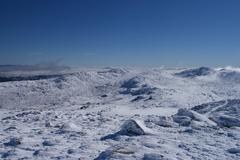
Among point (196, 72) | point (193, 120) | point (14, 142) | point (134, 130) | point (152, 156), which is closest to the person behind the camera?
point (152, 156)

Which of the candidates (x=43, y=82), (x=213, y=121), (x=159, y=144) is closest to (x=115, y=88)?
(x=43, y=82)

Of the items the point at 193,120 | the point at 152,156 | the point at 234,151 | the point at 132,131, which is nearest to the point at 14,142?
the point at 132,131

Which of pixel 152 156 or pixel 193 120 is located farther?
pixel 193 120

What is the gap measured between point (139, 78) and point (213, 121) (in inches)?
2603

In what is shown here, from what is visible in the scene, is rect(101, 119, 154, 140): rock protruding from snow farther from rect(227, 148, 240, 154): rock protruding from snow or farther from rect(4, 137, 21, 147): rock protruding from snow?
rect(227, 148, 240, 154): rock protruding from snow

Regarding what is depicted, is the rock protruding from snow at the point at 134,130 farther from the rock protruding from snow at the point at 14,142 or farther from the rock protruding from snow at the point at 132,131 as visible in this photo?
the rock protruding from snow at the point at 14,142

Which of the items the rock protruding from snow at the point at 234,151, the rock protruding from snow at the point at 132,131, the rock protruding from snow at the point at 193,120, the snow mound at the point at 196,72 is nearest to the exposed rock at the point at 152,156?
the rock protruding from snow at the point at 234,151

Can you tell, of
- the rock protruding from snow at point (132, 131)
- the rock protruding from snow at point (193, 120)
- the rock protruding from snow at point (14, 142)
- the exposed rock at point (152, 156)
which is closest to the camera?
the exposed rock at point (152, 156)

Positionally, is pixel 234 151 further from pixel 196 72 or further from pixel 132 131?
pixel 196 72

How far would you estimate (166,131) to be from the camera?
16531 millimetres

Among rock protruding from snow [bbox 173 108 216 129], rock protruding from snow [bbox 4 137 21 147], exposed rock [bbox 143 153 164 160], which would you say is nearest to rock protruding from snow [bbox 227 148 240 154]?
exposed rock [bbox 143 153 164 160]

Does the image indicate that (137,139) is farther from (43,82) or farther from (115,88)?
(43,82)

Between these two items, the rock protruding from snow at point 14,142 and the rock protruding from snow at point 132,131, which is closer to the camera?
the rock protruding from snow at point 14,142

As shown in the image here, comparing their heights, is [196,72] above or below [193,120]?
above
